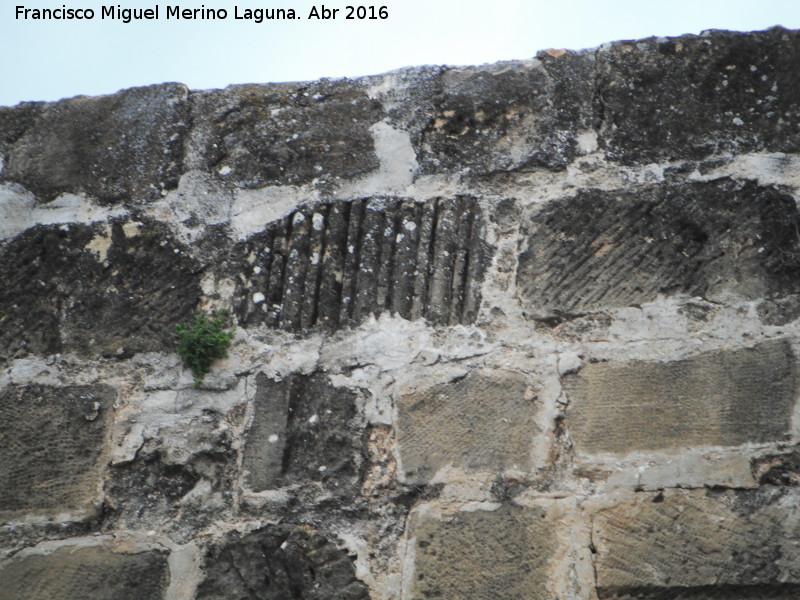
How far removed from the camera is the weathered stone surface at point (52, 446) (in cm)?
225

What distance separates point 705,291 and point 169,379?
1.20 metres

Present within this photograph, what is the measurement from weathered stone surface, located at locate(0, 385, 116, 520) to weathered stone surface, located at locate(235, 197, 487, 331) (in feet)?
1.36

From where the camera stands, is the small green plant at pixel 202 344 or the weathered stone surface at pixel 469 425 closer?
the weathered stone surface at pixel 469 425

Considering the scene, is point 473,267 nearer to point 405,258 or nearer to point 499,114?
point 405,258

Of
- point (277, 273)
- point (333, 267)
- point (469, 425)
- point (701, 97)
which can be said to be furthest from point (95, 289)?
point (701, 97)

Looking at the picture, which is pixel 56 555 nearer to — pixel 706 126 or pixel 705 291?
pixel 705 291

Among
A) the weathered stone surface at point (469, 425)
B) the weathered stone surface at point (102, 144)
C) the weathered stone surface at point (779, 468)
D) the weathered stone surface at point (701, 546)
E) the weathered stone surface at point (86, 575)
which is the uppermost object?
the weathered stone surface at point (102, 144)

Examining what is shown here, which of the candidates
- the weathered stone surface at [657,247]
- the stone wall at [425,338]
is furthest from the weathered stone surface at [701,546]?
the weathered stone surface at [657,247]

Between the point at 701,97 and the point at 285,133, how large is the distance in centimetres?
100

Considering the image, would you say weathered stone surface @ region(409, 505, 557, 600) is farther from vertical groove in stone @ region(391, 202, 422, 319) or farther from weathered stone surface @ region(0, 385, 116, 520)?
weathered stone surface @ region(0, 385, 116, 520)

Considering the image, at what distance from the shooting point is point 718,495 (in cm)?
194

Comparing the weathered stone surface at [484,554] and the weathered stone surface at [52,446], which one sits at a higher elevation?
the weathered stone surface at [52,446]

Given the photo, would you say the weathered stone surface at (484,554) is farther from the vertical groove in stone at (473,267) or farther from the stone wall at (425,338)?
the vertical groove in stone at (473,267)

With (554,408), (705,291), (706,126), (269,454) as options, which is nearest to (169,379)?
(269,454)
